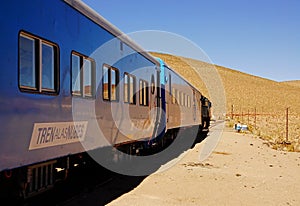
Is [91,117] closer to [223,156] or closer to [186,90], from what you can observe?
[223,156]

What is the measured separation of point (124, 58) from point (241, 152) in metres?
9.41

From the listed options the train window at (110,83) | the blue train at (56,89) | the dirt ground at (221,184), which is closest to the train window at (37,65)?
the blue train at (56,89)

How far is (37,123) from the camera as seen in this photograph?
Result: 4.91m

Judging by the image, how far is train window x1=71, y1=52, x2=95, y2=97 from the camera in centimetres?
609

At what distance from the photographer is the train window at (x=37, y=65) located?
4688mm

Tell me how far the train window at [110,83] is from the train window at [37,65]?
2.03 metres

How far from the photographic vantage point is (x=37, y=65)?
4.99m

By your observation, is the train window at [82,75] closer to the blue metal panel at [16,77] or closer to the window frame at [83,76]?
the window frame at [83,76]

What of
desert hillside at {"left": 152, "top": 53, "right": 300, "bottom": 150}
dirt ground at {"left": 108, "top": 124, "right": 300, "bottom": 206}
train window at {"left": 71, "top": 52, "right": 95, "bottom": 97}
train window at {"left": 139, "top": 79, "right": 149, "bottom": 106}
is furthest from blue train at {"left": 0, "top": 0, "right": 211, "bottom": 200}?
desert hillside at {"left": 152, "top": 53, "right": 300, "bottom": 150}

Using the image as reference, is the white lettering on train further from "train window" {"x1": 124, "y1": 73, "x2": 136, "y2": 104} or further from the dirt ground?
"train window" {"x1": 124, "y1": 73, "x2": 136, "y2": 104}

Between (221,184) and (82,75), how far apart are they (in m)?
4.58

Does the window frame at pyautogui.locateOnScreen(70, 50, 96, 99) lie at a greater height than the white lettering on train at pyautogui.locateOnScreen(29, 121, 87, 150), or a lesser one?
greater

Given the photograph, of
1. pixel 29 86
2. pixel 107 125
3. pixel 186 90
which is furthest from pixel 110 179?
pixel 186 90

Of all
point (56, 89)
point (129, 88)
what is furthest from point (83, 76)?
point (129, 88)
